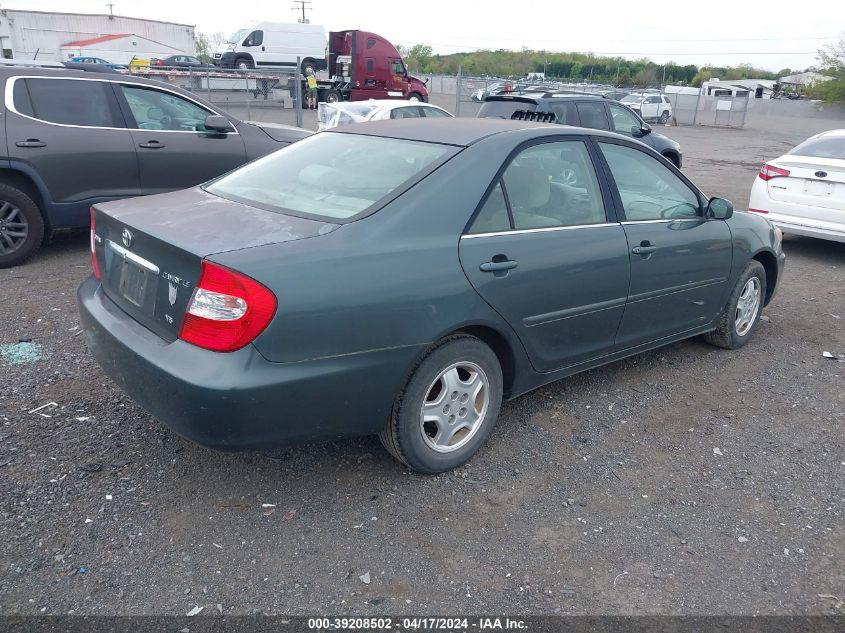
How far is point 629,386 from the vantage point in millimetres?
4570

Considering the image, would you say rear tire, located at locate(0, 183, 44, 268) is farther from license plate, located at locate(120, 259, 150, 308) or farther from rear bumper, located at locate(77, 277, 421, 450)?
rear bumper, located at locate(77, 277, 421, 450)

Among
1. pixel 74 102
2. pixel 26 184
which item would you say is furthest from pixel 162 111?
pixel 26 184

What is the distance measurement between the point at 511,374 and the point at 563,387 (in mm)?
984

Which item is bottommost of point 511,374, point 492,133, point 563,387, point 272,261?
point 563,387

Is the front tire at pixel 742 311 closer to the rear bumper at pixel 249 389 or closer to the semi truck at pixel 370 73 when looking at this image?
the rear bumper at pixel 249 389

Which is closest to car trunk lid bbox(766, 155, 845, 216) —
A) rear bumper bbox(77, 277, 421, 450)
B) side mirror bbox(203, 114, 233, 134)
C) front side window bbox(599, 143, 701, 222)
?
front side window bbox(599, 143, 701, 222)

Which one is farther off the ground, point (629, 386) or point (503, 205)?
point (503, 205)

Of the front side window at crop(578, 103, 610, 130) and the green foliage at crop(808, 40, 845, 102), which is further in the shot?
the green foliage at crop(808, 40, 845, 102)

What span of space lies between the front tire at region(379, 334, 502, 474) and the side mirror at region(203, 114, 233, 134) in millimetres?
4813

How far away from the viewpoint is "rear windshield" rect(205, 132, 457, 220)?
3344 mm

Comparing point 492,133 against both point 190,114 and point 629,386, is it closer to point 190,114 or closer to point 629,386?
point 629,386

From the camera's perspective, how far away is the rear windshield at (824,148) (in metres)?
8.08

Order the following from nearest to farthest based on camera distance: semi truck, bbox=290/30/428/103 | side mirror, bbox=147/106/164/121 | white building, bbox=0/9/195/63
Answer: side mirror, bbox=147/106/164/121 < semi truck, bbox=290/30/428/103 < white building, bbox=0/9/195/63

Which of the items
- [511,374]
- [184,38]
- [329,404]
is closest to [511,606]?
[329,404]
